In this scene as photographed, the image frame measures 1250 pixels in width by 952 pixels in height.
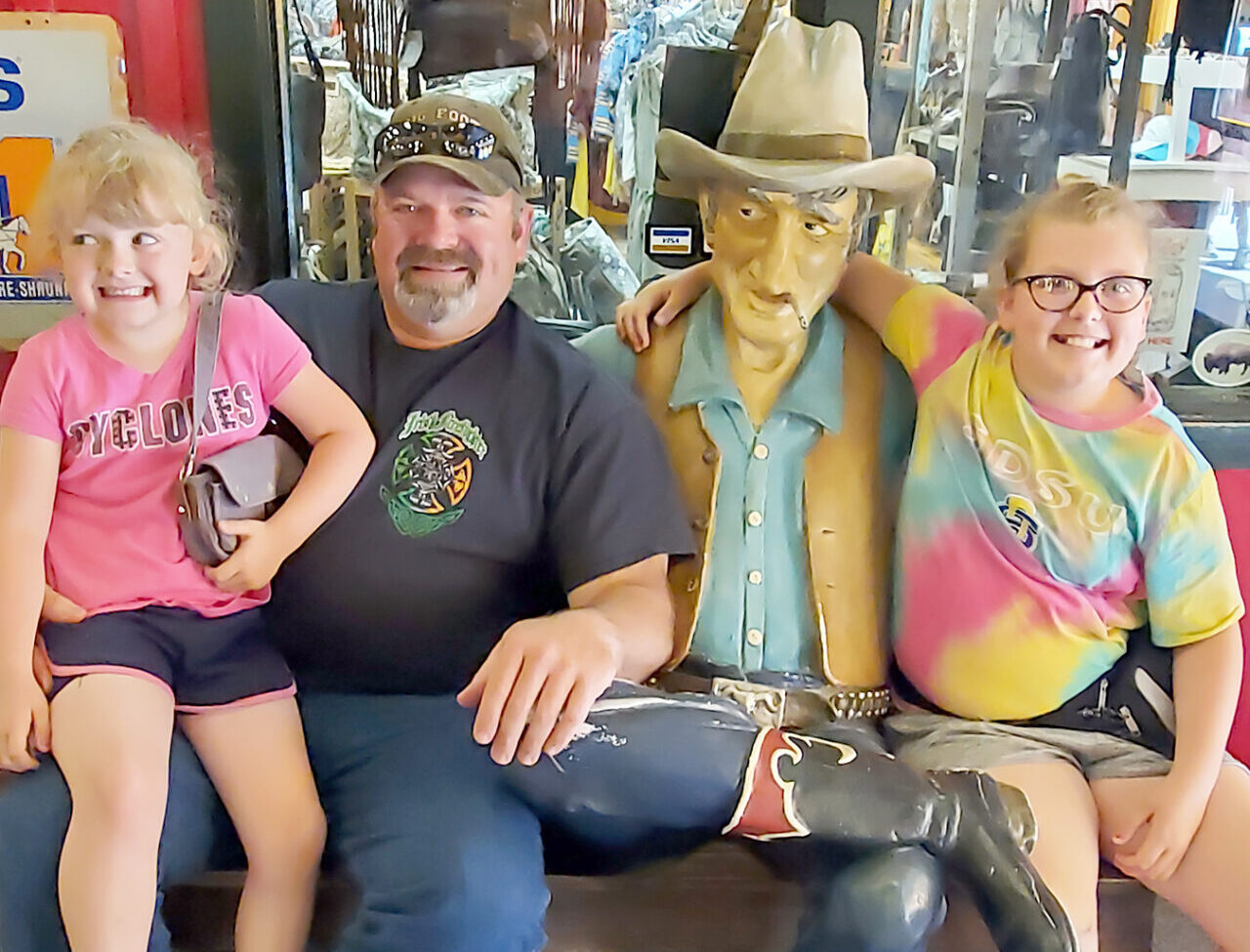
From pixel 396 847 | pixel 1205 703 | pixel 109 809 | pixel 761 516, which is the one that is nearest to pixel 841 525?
pixel 761 516

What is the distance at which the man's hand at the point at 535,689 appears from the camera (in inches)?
43.1

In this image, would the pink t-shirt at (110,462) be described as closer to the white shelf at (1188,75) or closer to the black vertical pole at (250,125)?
the black vertical pole at (250,125)

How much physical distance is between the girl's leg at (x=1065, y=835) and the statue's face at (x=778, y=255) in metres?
0.57

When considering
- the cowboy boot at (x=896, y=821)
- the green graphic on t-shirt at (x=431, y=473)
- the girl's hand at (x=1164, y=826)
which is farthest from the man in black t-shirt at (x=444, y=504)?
the girl's hand at (x=1164, y=826)

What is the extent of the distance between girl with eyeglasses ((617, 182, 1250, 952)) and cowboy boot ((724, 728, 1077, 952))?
80mm

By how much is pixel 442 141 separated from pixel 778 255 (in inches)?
16.5

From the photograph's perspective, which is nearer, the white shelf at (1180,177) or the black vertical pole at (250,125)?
the black vertical pole at (250,125)

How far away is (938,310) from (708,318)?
285 mm

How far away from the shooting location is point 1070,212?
133 centimetres

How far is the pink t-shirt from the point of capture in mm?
1273

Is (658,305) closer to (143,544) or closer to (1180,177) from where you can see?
(143,544)

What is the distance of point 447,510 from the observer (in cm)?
140

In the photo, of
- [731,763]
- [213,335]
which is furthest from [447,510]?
[731,763]

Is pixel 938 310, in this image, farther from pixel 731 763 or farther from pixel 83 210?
pixel 83 210
